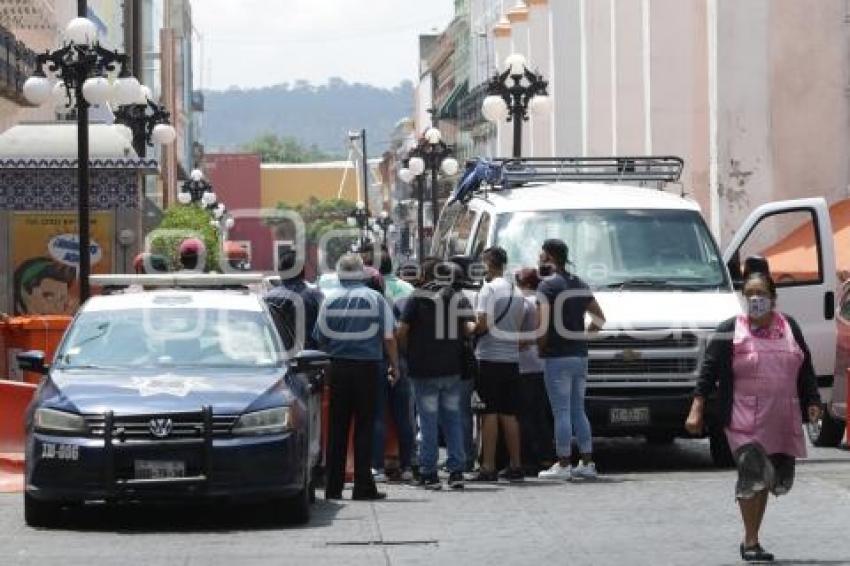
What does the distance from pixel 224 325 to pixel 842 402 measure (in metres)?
7.26

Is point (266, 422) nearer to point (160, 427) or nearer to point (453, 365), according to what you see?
point (160, 427)

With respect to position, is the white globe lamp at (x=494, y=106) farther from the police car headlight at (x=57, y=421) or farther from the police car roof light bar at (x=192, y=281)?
the police car headlight at (x=57, y=421)

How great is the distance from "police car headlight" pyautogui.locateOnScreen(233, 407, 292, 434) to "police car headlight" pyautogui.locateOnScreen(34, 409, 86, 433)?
1.00 m

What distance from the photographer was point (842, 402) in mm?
20484

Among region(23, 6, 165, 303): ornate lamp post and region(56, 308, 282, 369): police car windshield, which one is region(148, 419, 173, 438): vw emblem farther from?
region(23, 6, 165, 303): ornate lamp post

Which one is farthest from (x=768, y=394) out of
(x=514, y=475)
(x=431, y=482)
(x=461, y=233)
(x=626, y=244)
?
(x=461, y=233)

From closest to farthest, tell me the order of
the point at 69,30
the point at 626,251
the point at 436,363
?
the point at 436,363 < the point at 626,251 < the point at 69,30

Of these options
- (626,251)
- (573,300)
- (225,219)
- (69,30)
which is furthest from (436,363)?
(225,219)

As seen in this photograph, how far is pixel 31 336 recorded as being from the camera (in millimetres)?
21641

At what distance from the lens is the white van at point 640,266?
1894cm

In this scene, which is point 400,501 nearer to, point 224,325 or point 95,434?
point 224,325

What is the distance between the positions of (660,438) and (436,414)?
4.24 metres

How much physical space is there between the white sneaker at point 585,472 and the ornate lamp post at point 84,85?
A: 7796mm

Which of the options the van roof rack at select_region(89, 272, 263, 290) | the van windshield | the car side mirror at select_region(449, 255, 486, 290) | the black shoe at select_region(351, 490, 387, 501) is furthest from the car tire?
the van windshield
